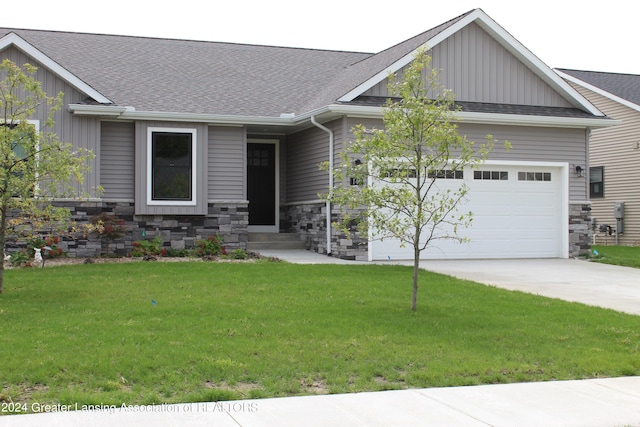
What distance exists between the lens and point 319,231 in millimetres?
17375

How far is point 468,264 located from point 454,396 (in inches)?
405

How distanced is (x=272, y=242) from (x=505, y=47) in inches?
283

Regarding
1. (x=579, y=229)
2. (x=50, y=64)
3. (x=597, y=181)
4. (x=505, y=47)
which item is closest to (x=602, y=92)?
(x=597, y=181)

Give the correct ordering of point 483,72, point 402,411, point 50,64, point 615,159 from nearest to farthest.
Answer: point 402,411
point 50,64
point 483,72
point 615,159

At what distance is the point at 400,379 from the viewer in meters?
6.54

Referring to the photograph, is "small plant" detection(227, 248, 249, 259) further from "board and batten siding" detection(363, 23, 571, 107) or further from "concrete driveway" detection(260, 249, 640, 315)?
"board and batten siding" detection(363, 23, 571, 107)

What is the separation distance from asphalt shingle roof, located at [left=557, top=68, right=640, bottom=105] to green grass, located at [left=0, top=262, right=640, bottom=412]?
51.5 feet

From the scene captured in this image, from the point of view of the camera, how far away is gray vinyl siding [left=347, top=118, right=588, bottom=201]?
57.0 feet

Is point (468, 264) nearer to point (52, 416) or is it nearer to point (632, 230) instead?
point (632, 230)

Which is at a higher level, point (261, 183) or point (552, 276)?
point (261, 183)

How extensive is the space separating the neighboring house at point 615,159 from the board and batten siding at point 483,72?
704cm

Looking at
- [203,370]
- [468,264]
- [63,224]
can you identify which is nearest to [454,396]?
[203,370]

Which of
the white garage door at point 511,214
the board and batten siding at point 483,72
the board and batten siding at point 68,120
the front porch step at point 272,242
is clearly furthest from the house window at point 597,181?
the board and batten siding at point 68,120

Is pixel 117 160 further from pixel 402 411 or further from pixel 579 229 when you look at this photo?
pixel 402 411
